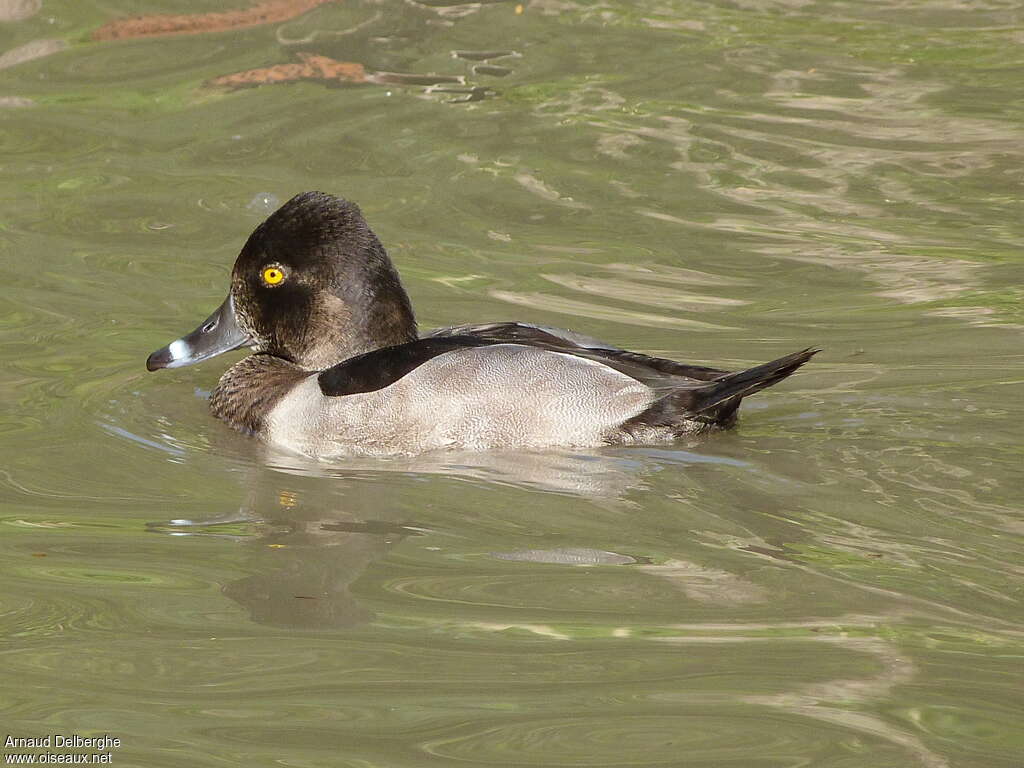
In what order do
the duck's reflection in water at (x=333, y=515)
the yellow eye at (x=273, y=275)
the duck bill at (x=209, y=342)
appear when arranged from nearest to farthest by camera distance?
the duck's reflection in water at (x=333, y=515)
the yellow eye at (x=273, y=275)
the duck bill at (x=209, y=342)

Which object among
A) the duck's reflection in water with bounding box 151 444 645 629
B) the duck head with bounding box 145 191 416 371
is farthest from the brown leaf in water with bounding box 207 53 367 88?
the duck's reflection in water with bounding box 151 444 645 629

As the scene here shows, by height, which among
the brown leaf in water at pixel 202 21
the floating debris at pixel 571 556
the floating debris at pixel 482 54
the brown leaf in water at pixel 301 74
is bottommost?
the floating debris at pixel 571 556

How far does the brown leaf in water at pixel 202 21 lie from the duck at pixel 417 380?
6.71 meters

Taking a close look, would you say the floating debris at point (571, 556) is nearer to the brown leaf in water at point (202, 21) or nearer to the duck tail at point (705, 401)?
the duck tail at point (705, 401)

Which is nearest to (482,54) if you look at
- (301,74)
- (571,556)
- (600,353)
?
(301,74)

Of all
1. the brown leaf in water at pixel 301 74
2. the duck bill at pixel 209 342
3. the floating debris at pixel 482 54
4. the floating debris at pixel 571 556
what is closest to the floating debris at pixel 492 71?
the floating debris at pixel 482 54

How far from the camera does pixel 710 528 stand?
18.8ft

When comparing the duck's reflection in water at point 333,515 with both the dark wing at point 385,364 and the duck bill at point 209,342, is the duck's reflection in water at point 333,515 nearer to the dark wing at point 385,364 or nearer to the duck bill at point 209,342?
the dark wing at point 385,364

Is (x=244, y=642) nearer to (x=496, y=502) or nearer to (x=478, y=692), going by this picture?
(x=478, y=692)

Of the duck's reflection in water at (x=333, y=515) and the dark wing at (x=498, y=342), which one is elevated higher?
the dark wing at (x=498, y=342)

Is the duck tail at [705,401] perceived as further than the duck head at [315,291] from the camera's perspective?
No

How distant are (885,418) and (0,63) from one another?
28.6ft

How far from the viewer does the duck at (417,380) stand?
21.3 ft

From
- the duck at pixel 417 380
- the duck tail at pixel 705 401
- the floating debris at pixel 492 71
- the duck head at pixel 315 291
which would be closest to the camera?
the duck tail at pixel 705 401
